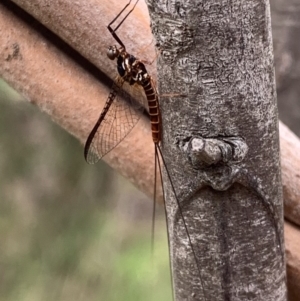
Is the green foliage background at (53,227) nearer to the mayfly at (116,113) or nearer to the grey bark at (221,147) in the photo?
the mayfly at (116,113)

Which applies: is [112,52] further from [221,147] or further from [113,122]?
[221,147]

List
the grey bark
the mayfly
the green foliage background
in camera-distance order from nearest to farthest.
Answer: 1. the grey bark
2. the mayfly
3. the green foliage background

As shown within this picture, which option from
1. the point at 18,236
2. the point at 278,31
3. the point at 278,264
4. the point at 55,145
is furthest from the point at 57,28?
the point at 278,31

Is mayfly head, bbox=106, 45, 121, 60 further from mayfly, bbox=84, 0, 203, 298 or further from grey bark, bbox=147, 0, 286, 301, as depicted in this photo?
grey bark, bbox=147, 0, 286, 301

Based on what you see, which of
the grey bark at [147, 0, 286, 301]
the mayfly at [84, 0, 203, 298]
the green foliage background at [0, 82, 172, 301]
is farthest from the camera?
the green foliage background at [0, 82, 172, 301]

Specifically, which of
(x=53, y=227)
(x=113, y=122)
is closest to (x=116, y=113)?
(x=113, y=122)

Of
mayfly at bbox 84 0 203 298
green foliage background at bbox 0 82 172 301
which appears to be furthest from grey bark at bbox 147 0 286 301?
green foliage background at bbox 0 82 172 301
